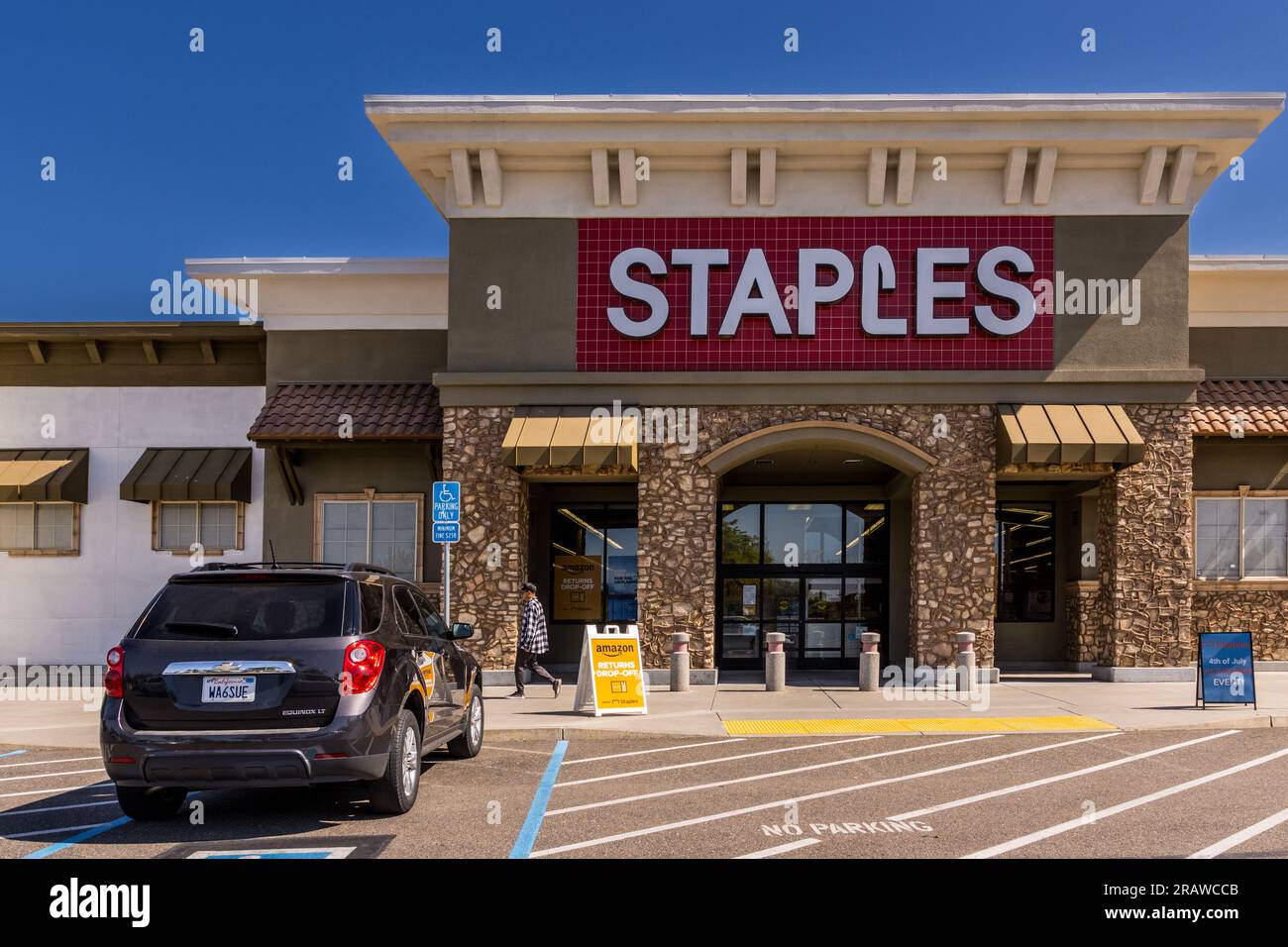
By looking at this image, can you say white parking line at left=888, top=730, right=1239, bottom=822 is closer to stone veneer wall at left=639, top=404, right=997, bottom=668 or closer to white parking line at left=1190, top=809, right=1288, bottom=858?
white parking line at left=1190, top=809, right=1288, bottom=858

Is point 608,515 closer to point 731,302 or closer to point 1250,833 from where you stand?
point 731,302

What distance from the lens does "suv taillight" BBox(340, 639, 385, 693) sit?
25.5 feet

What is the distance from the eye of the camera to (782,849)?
7.32 metres

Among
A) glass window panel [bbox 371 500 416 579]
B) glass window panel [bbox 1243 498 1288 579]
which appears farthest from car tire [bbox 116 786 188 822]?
glass window panel [bbox 1243 498 1288 579]

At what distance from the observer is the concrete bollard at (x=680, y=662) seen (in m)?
16.7

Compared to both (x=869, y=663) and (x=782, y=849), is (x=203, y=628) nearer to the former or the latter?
(x=782, y=849)

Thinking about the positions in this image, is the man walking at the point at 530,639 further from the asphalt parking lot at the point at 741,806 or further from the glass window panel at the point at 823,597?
the glass window panel at the point at 823,597

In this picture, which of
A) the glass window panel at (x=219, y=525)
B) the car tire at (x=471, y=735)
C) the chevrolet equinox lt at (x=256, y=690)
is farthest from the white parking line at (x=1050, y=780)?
the glass window panel at (x=219, y=525)

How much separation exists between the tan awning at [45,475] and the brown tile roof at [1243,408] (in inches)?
764

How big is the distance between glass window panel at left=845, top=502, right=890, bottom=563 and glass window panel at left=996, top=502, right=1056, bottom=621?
2.08m

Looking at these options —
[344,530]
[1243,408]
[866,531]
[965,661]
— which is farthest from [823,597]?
[344,530]

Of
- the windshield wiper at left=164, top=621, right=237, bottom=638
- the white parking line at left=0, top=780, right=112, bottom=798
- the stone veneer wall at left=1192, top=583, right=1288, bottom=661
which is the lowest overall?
the white parking line at left=0, top=780, right=112, bottom=798

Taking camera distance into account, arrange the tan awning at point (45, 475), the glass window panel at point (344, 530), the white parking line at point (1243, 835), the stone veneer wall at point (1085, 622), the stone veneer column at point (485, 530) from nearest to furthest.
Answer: the white parking line at point (1243, 835)
the stone veneer column at point (485, 530)
the stone veneer wall at point (1085, 622)
the tan awning at point (45, 475)
the glass window panel at point (344, 530)

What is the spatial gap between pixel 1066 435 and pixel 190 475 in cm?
1492
